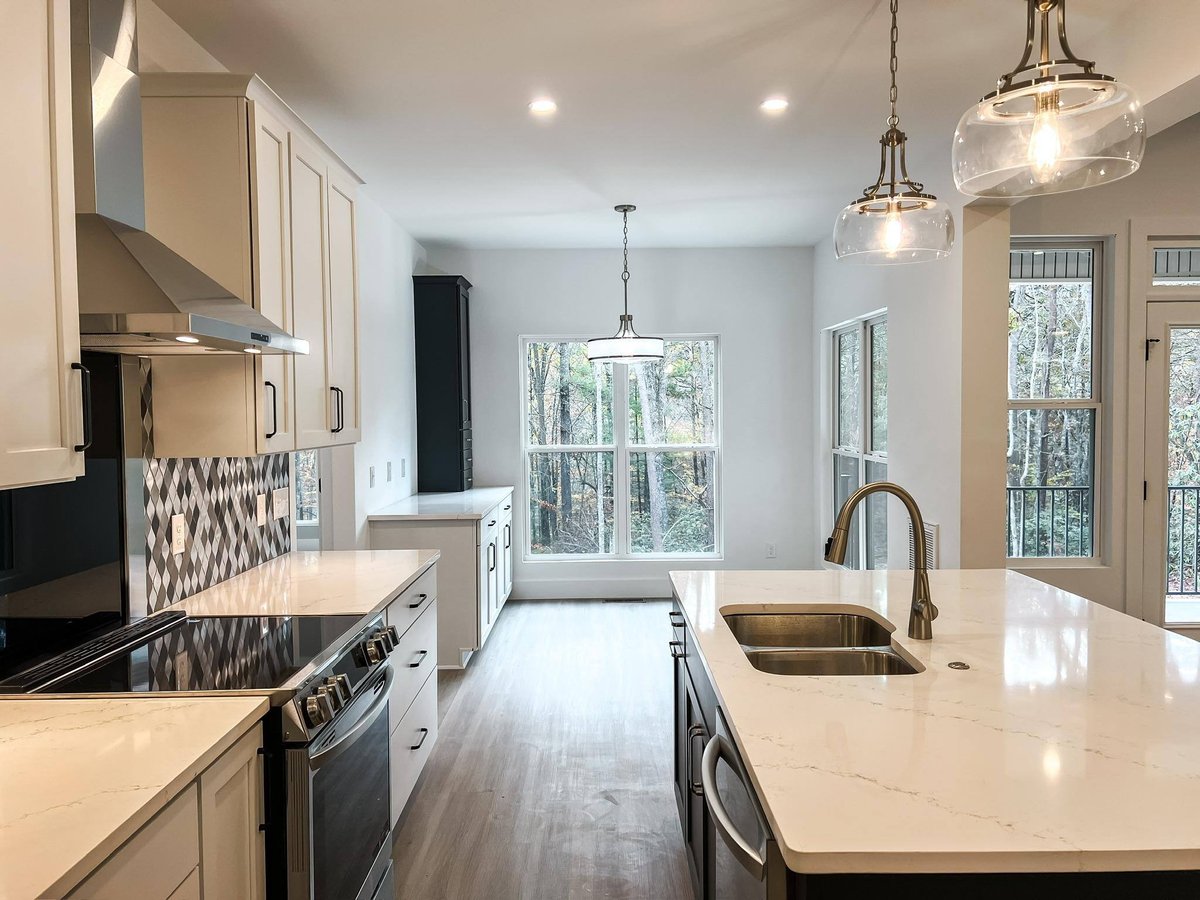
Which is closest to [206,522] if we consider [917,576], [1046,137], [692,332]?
[917,576]

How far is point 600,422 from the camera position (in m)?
6.38

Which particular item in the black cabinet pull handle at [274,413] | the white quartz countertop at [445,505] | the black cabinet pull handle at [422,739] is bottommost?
the black cabinet pull handle at [422,739]

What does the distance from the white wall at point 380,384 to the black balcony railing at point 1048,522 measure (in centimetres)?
338

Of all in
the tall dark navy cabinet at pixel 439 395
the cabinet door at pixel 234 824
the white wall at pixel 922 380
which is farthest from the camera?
the tall dark navy cabinet at pixel 439 395

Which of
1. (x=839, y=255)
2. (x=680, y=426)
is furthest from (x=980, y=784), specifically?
(x=680, y=426)

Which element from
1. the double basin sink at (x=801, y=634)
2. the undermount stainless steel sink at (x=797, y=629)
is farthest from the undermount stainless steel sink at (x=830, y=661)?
the undermount stainless steel sink at (x=797, y=629)

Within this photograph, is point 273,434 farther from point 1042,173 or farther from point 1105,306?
point 1105,306

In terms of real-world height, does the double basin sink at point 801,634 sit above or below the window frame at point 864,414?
below

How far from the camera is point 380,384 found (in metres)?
4.79

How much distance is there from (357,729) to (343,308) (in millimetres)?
1737

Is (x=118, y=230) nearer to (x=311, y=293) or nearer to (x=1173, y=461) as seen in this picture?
(x=311, y=293)

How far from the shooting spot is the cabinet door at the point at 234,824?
147 centimetres

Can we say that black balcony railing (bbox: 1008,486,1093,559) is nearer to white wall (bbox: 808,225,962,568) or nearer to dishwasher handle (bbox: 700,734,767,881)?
white wall (bbox: 808,225,962,568)

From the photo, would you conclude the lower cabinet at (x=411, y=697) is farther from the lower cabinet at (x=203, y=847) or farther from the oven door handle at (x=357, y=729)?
the lower cabinet at (x=203, y=847)
